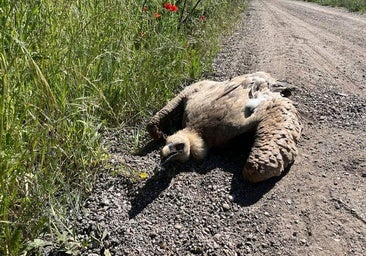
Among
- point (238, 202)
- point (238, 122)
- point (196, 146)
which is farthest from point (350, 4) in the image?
point (238, 202)

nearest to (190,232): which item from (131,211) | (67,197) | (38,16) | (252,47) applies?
(131,211)

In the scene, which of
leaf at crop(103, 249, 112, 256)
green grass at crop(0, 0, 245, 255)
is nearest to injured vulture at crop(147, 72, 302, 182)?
green grass at crop(0, 0, 245, 255)

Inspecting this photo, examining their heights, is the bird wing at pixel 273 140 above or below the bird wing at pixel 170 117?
above

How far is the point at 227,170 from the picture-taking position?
107 inches

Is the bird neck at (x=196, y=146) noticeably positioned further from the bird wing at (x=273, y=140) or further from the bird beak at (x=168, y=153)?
the bird wing at (x=273, y=140)

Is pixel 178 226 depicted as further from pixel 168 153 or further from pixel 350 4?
pixel 350 4

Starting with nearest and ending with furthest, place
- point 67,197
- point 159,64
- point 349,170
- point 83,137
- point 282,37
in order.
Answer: point 67,197
point 83,137
point 349,170
point 159,64
point 282,37

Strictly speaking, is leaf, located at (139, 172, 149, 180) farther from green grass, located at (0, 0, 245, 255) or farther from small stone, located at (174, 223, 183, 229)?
small stone, located at (174, 223, 183, 229)

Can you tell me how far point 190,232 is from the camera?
2.24 meters

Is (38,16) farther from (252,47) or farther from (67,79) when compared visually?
(252,47)

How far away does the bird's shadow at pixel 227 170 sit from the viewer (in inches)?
97.5

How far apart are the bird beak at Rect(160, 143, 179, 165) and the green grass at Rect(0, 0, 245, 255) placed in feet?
1.35

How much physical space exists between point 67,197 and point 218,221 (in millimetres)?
855

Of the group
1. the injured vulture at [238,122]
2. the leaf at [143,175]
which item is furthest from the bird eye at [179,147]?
the leaf at [143,175]
